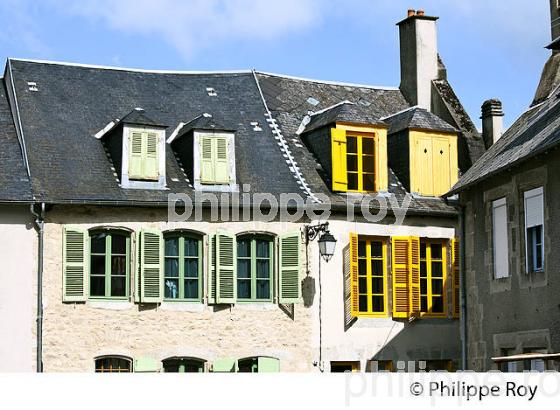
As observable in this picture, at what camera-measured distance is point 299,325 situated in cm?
2167

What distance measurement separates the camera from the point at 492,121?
2481 centimetres

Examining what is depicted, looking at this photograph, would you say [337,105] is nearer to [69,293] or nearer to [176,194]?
[176,194]

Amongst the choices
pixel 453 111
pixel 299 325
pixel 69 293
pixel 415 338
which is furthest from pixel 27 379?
pixel 453 111

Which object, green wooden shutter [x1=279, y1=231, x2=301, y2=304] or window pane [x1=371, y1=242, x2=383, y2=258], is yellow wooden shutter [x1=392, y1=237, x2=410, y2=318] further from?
green wooden shutter [x1=279, y1=231, x2=301, y2=304]

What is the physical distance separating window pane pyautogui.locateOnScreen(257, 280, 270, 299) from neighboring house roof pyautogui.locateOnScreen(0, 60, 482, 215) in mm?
1676

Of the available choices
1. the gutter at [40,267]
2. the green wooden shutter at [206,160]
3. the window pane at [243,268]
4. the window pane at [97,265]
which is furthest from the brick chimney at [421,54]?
the gutter at [40,267]

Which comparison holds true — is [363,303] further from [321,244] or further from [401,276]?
[321,244]

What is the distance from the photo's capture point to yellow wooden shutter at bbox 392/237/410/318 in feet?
73.9

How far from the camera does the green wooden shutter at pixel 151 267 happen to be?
67.9ft

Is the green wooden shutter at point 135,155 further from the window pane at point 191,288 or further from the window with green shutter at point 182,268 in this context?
the window pane at point 191,288

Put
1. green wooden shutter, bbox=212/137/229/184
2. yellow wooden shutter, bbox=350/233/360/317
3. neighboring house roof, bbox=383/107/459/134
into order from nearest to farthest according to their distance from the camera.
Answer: green wooden shutter, bbox=212/137/229/184, yellow wooden shutter, bbox=350/233/360/317, neighboring house roof, bbox=383/107/459/134

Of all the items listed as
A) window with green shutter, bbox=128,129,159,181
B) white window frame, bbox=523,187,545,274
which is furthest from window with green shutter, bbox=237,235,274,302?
white window frame, bbox=523,187,545,274

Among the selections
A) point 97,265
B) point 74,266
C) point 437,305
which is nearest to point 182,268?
point 97,265

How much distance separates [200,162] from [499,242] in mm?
5853
